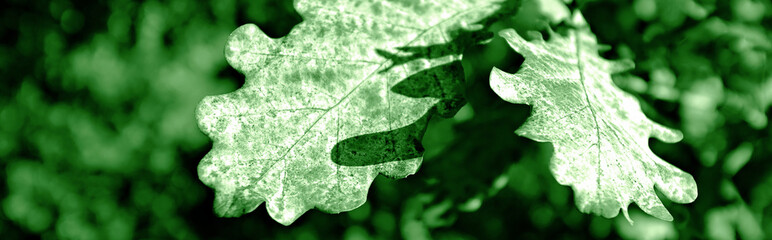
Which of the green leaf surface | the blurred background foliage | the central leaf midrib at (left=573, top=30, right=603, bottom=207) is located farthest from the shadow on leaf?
the blurred background foliage

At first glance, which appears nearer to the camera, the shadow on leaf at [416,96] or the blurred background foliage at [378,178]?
the shadow on leaf at [416,96]

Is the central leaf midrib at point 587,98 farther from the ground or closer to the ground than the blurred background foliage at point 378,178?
farther from the ground

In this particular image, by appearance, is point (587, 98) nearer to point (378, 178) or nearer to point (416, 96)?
point (416, 96)

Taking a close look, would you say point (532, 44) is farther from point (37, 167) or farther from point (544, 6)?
point (37, 167)

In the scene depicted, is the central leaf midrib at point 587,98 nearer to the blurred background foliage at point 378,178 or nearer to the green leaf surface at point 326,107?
the blurred background foliage at point 378,178

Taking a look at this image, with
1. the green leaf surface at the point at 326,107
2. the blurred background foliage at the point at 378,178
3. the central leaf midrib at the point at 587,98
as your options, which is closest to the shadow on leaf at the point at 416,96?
the green leaf surface at the point at 326,107

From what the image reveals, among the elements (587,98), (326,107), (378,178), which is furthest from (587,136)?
(378,178)
